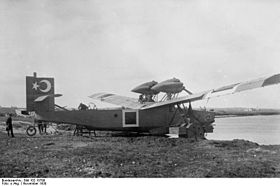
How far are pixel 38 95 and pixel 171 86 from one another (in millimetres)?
5349

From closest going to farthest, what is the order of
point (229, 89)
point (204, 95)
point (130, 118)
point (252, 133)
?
point (229, 89), point (204, 95), point (130, 118), point (252, 133)

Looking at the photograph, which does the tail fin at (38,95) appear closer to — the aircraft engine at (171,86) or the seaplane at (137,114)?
the seaplane at (137,114)

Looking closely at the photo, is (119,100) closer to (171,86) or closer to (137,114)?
(137,114)

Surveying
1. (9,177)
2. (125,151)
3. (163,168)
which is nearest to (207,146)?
(125,151)

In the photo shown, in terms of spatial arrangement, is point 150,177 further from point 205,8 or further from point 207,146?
point 205,8

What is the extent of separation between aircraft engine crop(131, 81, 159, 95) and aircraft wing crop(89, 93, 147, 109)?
1.77ft

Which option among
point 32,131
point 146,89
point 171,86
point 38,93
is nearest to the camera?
point 171,86

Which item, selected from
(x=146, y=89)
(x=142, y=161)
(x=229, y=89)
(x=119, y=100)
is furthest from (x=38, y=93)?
(x=142, y=161)

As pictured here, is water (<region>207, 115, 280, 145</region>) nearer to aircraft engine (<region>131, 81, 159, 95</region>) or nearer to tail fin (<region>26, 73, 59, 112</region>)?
aircraft engine (<region>131, 81, 159, 95</region>)

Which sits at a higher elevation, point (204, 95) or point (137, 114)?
point (204, 95)

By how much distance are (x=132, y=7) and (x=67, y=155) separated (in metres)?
3.96

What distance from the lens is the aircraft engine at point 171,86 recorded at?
12.7m

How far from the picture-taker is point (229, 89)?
35.2 feet

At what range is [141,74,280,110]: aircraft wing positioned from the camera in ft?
30.2
